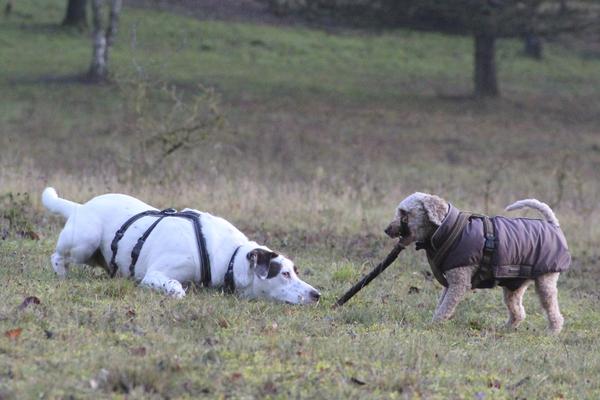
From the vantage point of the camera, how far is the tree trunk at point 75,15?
3875 cm

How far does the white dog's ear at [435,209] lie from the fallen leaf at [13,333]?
11.1ft

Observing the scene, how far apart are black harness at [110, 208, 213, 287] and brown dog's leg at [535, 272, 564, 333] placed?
277 cm

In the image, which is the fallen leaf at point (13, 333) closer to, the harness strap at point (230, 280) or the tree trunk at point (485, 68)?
the harness strap at point (230, 280)

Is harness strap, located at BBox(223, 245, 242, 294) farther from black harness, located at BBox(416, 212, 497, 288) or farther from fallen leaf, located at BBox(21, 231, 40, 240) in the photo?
fallen leaf, located at BBox(21, 231, 40, 240)

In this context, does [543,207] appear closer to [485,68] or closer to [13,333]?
[13,333]

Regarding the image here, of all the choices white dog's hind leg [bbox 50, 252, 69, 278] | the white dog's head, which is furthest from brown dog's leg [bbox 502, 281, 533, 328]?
white dog's hind leg [bbox 50, 252, 69, 278]

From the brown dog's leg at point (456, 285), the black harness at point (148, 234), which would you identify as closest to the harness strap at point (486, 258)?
the brown dog's leg at point (456, 285)

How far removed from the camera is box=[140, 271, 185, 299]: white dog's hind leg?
826cm

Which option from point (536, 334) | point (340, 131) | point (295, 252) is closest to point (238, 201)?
point (295, 252)

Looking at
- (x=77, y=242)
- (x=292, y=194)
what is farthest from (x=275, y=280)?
(x=292, y=194)

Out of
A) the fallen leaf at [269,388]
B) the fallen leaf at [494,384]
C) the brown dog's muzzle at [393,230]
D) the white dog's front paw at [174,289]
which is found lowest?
the white dog's front paw at [174,289]

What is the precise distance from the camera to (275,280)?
27.7 ft

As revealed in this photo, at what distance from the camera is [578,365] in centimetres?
702

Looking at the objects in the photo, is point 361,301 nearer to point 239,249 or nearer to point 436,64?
point 239,249
